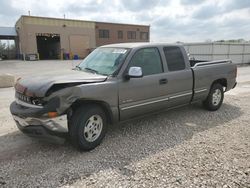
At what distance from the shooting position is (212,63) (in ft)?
19.1

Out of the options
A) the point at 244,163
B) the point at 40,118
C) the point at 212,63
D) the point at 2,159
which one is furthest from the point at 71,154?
the point at 212,63

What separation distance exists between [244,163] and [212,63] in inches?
126

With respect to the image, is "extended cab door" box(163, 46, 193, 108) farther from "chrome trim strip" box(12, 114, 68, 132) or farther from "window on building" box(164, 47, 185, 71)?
"chrome trim strip" box(12, 114, 68, 132)

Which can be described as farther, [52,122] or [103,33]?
[103,33]

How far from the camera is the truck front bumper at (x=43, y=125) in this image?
3.25 m

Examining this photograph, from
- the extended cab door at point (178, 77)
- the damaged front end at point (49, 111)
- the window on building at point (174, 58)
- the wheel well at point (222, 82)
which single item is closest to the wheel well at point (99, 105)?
the damaged front end at point (49, 111)

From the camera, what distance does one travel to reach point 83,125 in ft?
11.5

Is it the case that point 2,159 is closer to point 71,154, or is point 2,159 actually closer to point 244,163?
point 71,154

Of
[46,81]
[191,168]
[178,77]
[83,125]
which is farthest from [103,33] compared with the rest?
[191,168]

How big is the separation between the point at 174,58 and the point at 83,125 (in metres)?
2.61

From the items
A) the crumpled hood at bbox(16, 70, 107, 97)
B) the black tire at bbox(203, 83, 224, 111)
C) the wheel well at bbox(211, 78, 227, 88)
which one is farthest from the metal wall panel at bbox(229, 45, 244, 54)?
the crumpled hood at bbox(16, 70, 107, 97)

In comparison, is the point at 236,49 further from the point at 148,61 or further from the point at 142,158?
the point at 142,158

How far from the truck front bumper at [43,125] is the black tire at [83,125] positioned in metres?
0.14

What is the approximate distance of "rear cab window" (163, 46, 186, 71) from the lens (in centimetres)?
475
